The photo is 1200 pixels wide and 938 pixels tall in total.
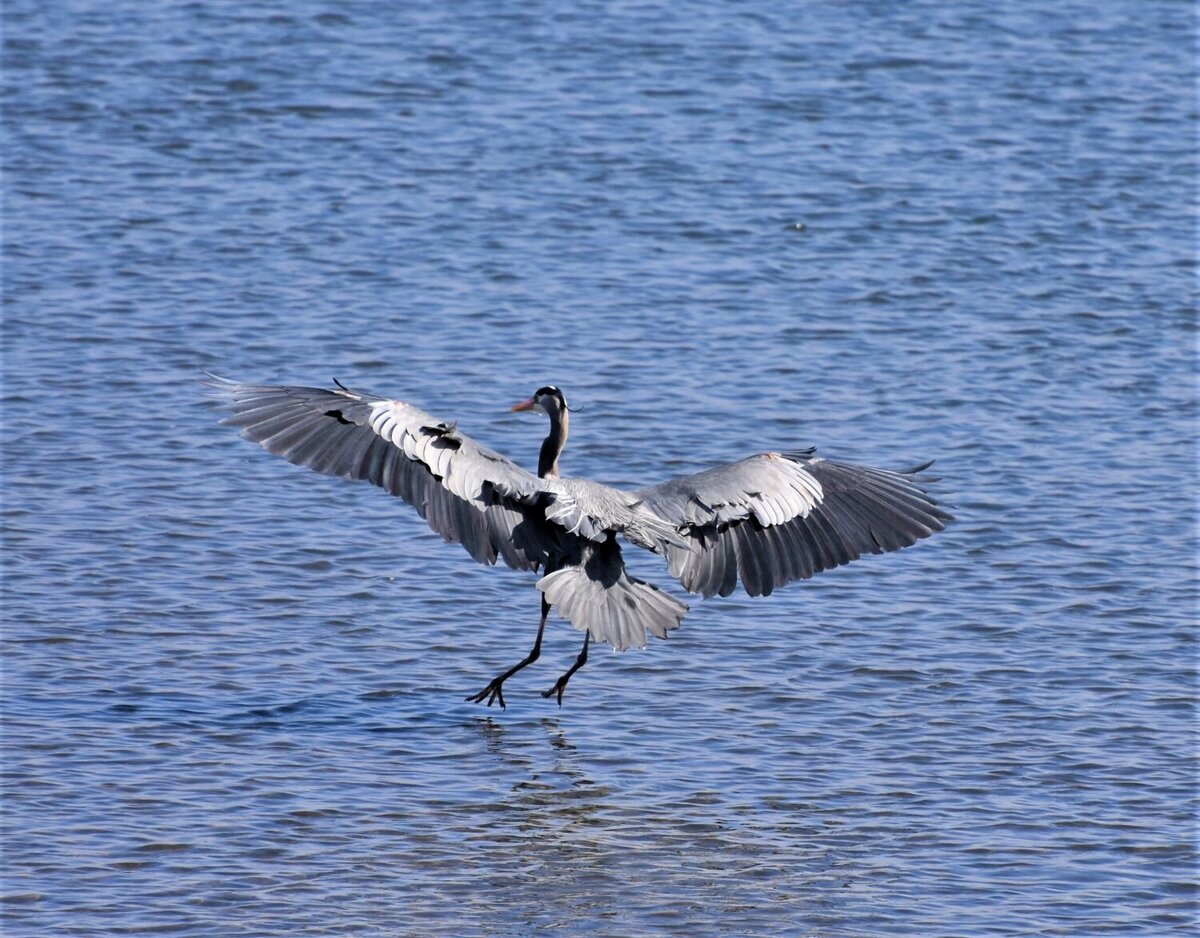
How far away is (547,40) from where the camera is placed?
19.7m

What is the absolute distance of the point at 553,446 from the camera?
8938 millimetres

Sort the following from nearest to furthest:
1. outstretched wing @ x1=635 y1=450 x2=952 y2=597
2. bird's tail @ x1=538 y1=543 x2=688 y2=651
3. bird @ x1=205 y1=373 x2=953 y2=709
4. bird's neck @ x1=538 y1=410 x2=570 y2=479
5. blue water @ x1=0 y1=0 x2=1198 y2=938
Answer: blue water @ x1=0 y1=0 x2=1198 y2=938
bird's tail @ x1=538 y1=543 x2=688 y2=651
bird @ x1=205 y1=373 x2=953 y2=709
outstretched wing @ x1=635 y1=450 x2=952 y2=597
bird's neck @ x1=538 y1=410 x2=570 y2=479

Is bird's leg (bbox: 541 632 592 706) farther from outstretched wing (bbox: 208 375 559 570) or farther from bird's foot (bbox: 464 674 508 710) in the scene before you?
outstretched wing (bbox: 208 375 559 570)

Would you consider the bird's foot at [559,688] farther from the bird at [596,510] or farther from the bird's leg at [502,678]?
the bird's leg at [502,678]

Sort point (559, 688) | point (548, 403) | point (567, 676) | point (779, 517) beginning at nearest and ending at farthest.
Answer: point (779, 517) → point (567, 676) → point (559, 688) → point (548, 403)

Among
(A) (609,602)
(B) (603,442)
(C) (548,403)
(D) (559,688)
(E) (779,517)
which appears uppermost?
(C) (548,403)

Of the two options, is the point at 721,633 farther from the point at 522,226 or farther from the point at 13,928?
the point at 522,226

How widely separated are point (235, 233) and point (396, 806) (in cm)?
815

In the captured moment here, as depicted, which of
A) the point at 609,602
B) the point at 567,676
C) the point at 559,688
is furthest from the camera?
the point at 559,688

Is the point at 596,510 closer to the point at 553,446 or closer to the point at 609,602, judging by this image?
the point at 609,602

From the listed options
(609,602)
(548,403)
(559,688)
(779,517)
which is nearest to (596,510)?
(609,602)

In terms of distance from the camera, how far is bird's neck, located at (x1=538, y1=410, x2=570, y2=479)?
29.3ft

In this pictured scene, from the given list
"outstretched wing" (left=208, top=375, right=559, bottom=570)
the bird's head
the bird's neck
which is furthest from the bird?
the bird's head

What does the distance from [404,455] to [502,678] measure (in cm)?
108
